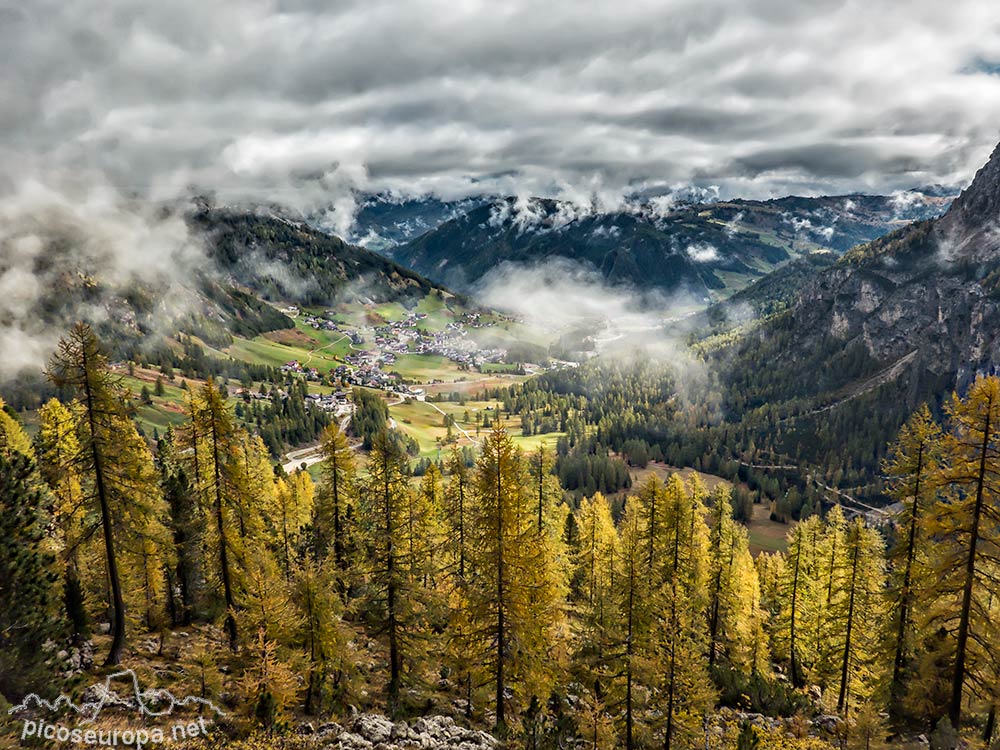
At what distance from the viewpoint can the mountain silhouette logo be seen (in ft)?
70.0

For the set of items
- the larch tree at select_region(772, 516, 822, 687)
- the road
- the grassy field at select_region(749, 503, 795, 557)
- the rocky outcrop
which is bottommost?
the grassy field at select_region(749, 503, 795, 557)

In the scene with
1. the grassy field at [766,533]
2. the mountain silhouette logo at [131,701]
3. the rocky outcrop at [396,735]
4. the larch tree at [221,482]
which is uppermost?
the larch tree at [221,482]

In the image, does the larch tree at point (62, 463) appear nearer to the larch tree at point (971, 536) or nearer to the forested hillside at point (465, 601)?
the forested hillside at point (465, 601)

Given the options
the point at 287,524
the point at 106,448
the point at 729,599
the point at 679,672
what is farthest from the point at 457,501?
the point at 106,448

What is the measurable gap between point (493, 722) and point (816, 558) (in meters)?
37.8

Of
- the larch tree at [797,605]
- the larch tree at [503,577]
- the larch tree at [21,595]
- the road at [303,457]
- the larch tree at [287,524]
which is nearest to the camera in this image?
the larch tree at [21,595]

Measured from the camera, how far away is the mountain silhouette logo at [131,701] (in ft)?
70.0

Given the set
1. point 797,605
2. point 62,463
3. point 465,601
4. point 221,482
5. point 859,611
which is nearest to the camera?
point 465,601

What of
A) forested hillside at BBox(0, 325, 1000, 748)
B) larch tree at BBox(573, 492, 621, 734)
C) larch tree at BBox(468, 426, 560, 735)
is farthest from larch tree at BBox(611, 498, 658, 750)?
larch tree at BBox(468, 426, 560, 735)

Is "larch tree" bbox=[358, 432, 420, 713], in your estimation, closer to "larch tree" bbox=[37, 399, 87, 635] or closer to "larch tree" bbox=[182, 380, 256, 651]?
"larch tree" bbox=[182, 380, 256, 651]

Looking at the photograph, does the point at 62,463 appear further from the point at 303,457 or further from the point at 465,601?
the point at 303,457

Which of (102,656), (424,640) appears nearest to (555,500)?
(424,640)

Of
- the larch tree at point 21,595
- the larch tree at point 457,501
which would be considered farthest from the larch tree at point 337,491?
the larch tree at point 21,595

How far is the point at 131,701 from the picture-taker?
26.2m
